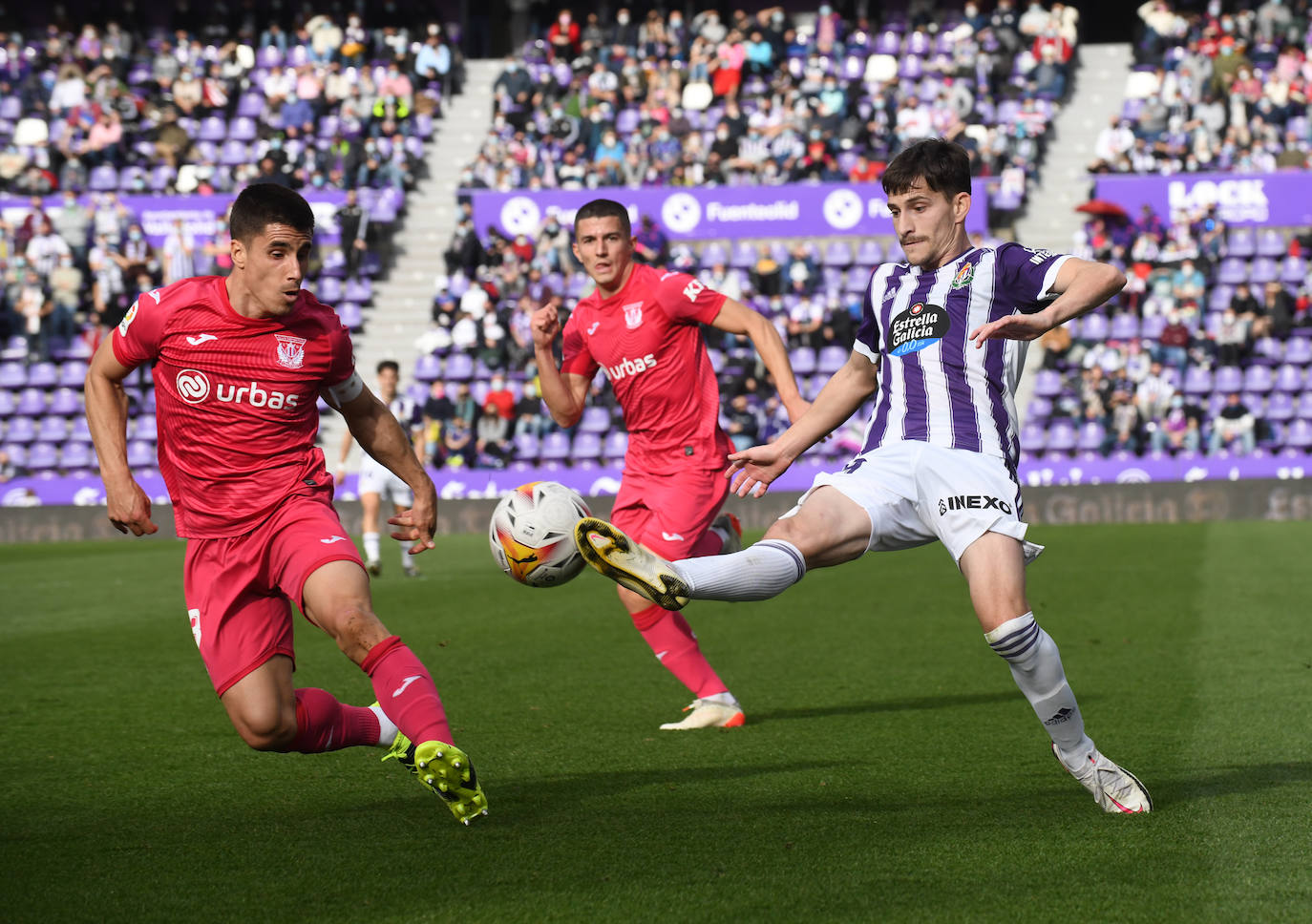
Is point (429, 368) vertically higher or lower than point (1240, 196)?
lower

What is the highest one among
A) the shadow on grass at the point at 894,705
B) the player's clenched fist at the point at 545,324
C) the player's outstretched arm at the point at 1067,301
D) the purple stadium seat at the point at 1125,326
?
the player's outstretched arm at the point at 1067,301

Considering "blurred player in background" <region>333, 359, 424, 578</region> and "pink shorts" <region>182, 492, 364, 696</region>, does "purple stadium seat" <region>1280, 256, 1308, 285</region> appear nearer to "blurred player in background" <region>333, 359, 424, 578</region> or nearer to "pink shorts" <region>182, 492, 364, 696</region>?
"blurred player in background" <region>333, 359, 424, 578</region>

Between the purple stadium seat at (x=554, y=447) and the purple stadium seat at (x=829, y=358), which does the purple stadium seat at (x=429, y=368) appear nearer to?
the purple stadium seat at (x=554, y=447)

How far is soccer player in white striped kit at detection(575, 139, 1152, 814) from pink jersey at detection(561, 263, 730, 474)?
6.59 feet

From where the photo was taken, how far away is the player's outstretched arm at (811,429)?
504 centimetres

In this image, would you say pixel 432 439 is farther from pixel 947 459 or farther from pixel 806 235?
pixel 947 459

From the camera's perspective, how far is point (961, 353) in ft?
16.8

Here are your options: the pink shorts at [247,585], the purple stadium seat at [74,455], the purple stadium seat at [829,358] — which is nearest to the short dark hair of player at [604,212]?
the pink shorts at [247,585]

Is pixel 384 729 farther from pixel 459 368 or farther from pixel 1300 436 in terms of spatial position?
pixel 1300 436

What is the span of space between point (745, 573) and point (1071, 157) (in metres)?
23.8

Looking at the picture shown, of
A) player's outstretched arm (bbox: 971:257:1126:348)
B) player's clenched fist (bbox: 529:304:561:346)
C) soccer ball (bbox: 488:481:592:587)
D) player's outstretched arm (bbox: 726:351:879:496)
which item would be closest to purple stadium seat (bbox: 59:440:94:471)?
player's clenched fist (bbox: 529:304:561:346)

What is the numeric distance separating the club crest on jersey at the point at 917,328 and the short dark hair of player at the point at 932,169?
0.40 meters

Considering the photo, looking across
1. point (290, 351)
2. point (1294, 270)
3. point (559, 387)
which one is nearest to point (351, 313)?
point (1294, 270)

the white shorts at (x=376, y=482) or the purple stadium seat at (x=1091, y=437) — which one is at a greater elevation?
the white shorts at (x=376, y=482)
